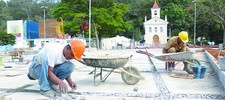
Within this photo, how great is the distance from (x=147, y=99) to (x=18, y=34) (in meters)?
48.4

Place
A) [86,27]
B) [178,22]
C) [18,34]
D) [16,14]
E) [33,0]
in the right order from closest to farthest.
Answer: [86,27] < [18,34] < [178,22] < [16,14] < [33,0]

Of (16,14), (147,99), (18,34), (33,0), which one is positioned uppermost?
(33,0)

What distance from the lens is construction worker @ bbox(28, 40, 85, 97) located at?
467 cm

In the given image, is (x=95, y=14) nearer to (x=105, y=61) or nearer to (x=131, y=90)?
(x=105, y=61)

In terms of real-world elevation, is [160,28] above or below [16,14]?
below

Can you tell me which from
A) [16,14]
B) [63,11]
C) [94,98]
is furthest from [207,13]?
[16,14]

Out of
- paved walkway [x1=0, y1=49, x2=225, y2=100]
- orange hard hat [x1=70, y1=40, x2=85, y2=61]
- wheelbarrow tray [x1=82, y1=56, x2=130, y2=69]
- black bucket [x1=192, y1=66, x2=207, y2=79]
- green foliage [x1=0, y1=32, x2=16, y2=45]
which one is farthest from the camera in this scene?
green foliage [x1=0, y1=32, x2=16, y2=45]

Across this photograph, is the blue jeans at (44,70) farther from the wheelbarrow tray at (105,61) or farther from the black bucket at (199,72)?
the black bucket at (199,72)

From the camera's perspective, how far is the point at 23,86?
589 centimetres

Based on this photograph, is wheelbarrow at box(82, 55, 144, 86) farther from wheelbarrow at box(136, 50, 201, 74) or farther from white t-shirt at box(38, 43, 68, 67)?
wheelbarrow at box(136, 50, 201, 74)

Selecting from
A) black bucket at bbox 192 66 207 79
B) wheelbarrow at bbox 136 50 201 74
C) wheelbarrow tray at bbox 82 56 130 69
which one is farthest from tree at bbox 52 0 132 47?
wheelbarrow tray at bbox 82 56 130 69

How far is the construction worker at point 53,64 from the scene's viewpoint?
4.67 meters

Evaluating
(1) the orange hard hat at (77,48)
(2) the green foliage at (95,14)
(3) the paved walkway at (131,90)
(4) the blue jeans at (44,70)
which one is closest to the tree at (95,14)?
(2) the green foliage at (95,14)

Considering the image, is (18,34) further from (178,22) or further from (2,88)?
(2,88)
